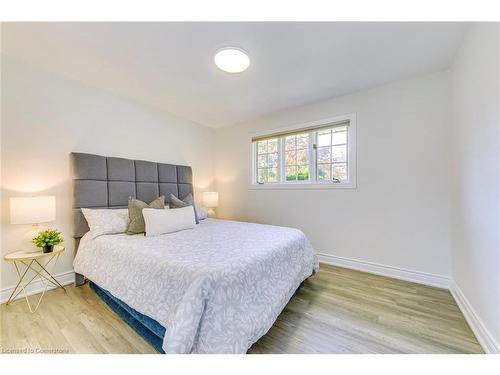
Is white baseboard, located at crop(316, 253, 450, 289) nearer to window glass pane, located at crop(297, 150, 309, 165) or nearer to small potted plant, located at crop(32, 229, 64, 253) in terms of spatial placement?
window glass pane, located at crop(297, 150, 309, 165)

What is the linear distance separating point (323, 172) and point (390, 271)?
4.75ft

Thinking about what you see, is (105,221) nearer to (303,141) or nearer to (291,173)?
(291,173)

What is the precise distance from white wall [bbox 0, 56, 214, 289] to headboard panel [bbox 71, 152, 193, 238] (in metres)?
0.16

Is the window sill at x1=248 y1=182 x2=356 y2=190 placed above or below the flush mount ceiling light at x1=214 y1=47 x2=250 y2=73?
below

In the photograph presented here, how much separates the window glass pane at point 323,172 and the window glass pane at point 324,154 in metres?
0.07

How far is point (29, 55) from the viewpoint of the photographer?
1892mm

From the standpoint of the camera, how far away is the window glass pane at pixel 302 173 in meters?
3.06

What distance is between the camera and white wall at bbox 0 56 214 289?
Result: 190 centimetres

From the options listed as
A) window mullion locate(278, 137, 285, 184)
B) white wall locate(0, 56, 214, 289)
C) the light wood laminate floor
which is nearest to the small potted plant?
white wall locate(0, 56, 214, 289)

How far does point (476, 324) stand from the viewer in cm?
147

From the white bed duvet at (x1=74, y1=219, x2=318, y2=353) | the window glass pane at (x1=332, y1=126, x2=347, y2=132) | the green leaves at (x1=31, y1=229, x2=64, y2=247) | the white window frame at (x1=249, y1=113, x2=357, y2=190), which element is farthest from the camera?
the window glass pane at (x1=332, y1=126, x2=347, y2=132)
